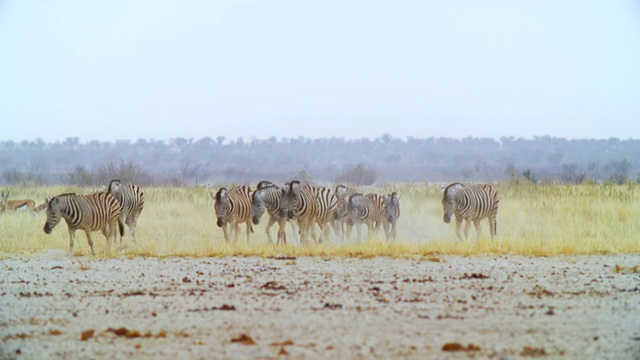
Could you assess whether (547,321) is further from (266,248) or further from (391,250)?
(266,248)

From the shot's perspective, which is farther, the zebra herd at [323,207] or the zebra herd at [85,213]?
the zebra herd at [323,207]

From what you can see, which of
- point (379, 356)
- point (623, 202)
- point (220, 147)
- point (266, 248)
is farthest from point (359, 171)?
point (220, 147)

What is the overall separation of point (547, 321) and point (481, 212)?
9.86m

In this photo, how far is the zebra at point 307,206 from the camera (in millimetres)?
17406

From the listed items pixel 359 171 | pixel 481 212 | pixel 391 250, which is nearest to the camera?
pixel 391 250

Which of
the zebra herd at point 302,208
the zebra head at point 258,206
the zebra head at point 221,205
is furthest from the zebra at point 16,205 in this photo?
the zebra head at point 258,206

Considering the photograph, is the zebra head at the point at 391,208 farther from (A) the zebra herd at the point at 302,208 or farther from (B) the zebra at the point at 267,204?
(B) the zebra at the point at 267,204

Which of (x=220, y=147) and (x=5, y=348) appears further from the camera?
(x=220, y=147)

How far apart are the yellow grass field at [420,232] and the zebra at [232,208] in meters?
0.34

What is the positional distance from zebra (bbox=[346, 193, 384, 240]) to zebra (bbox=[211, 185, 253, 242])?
1917 millimetres

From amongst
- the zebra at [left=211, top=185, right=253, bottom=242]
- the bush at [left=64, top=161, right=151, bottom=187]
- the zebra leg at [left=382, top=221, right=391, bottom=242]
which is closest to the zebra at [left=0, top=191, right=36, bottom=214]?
the zebra at [left=211, top=185, right=253, bottom=242]

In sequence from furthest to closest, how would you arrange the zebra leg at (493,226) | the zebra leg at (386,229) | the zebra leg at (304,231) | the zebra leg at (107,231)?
the zebra leg at (493,226), the zebra leg at (386,229), the zebra leg at (304,231), the zebra leg at (107,231)

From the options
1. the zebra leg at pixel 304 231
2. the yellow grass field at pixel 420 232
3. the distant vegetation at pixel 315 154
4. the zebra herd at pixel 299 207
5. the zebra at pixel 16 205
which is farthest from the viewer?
the distant vegetation at pixel 315 154

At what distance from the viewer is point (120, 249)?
15.7 m
